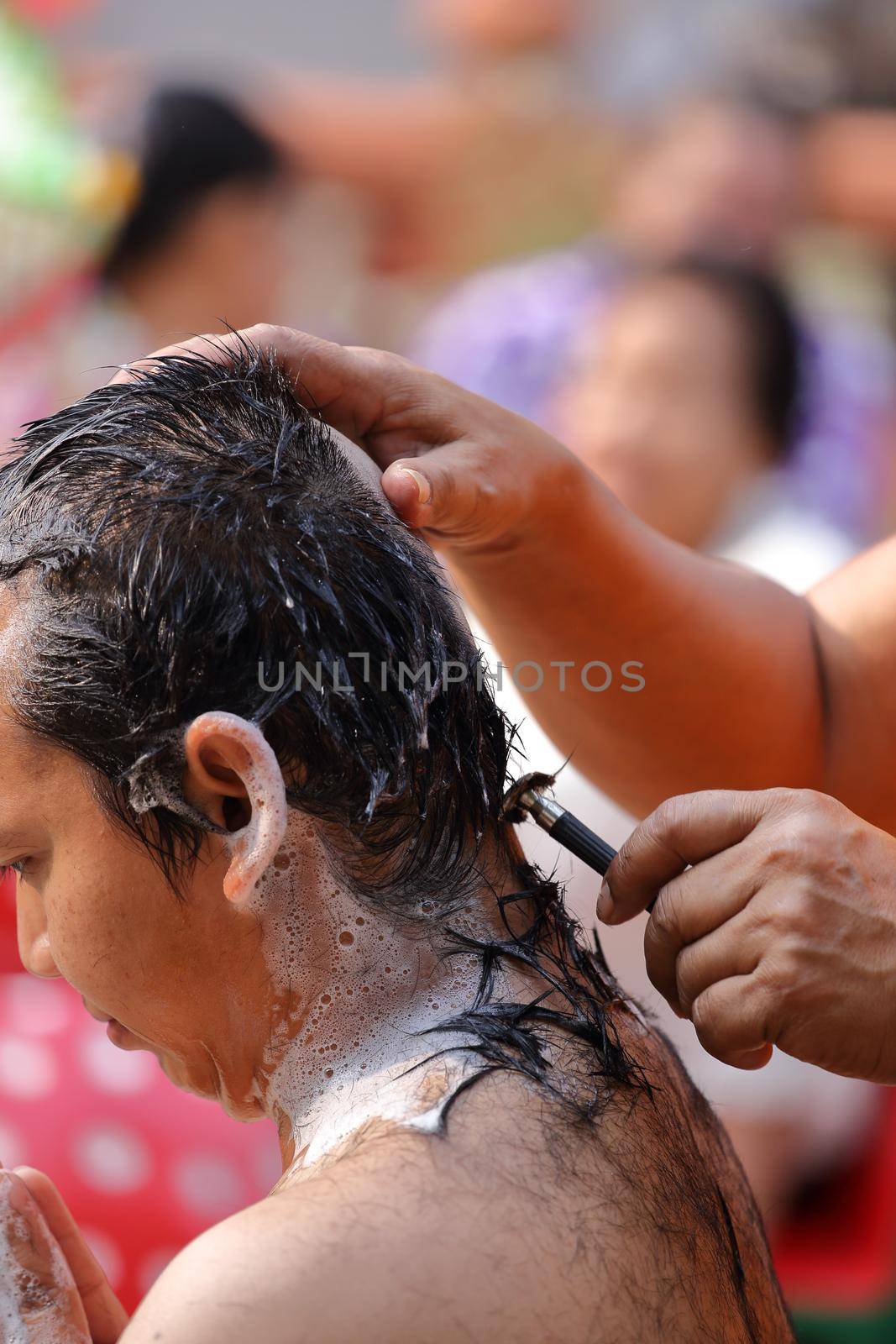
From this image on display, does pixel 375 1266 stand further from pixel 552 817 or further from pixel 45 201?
pixel 45 201

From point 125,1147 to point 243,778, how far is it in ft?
4.59

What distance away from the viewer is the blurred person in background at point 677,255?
3.52 metres

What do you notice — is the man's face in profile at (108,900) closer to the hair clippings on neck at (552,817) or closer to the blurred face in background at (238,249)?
the hair clippings on neck at (552,817)

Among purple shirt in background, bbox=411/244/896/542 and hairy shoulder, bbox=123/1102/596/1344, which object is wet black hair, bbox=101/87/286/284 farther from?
hairy shoulder, bbox=123/1102/596/1344

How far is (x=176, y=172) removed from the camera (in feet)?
12.9

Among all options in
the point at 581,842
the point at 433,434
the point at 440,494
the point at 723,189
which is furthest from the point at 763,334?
the point at 581,842

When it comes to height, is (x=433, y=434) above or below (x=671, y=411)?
below

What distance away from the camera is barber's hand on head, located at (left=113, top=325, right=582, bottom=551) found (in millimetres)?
1297

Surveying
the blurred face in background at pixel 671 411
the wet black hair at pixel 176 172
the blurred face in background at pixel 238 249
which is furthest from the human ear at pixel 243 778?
the wet black hair at pixel 176 172

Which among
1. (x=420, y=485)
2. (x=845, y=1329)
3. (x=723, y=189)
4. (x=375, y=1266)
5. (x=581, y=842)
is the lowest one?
(x=845, y=1329)

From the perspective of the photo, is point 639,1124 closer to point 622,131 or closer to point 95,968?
point 95,968

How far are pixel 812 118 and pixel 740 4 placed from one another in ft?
2.00

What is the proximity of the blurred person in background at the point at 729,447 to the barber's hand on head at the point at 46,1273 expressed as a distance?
5.35 feet

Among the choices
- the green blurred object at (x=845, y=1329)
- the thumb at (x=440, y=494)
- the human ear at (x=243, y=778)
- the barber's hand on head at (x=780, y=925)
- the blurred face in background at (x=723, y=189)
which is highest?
the blurred face in background at (x=723, y=189)
